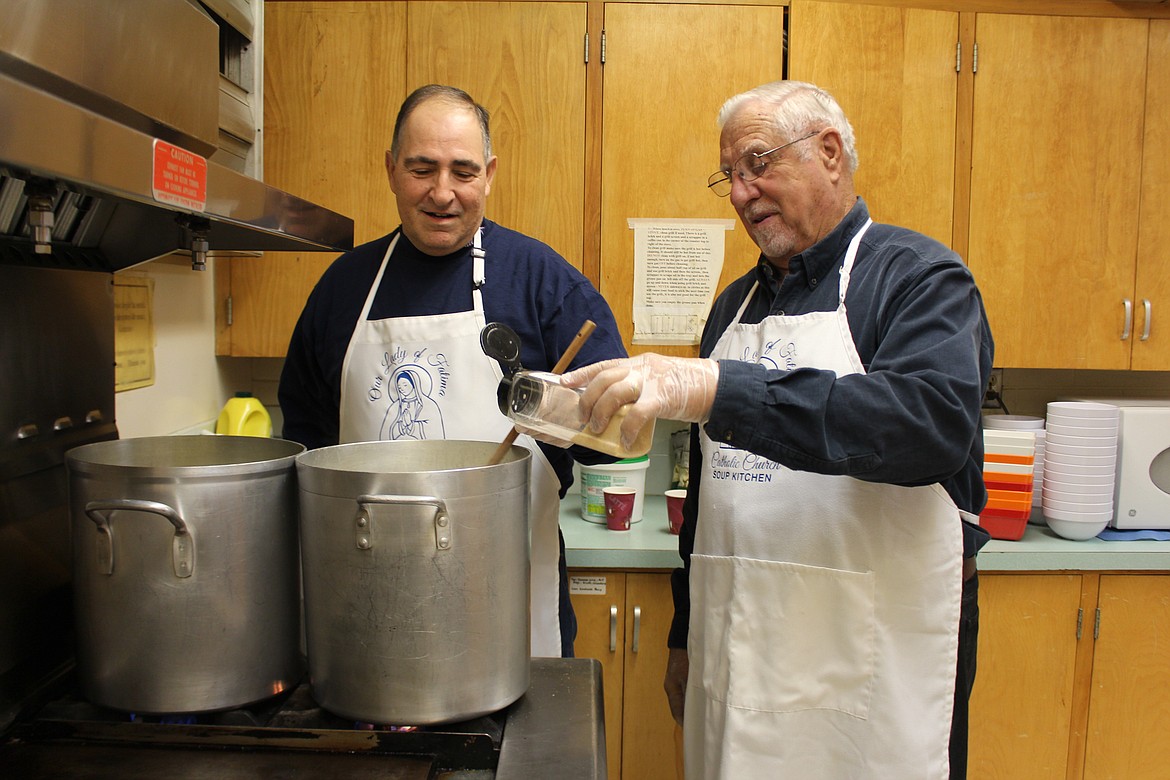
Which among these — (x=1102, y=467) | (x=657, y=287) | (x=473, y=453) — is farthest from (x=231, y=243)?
(x=1102, y=467)

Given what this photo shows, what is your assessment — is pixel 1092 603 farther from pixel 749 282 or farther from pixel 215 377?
pixel 215 377

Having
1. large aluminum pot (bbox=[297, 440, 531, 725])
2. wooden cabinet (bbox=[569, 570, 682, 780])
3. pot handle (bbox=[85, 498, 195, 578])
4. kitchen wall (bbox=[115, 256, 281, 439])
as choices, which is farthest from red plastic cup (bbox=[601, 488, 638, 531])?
pot handle (bbox=[85, 498, 195, 578])

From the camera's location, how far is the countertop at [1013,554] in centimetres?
188

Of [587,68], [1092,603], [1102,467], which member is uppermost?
[587,68]

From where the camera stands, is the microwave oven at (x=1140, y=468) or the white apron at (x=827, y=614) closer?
the white apron at (x=827, y=614)

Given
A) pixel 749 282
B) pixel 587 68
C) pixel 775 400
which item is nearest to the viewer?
pixel 775 400

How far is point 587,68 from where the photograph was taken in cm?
206

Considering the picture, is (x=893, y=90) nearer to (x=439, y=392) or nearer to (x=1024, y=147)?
(x=1024, y=147)

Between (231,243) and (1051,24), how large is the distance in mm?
1981

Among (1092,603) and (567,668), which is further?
(1092,603)

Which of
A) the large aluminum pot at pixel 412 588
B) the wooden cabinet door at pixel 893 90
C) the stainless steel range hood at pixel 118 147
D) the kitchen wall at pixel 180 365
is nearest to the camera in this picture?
the stainless steel range hood at pixel 118 147

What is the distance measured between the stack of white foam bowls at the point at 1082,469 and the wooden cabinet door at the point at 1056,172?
0.24 meters

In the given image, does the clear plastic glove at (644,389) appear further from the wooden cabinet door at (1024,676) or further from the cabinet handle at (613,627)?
the wooden cabinet door at (1024,676)

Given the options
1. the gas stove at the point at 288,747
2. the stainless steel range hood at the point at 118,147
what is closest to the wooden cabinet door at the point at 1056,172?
the stainless steel range hood at the point at 118,147
